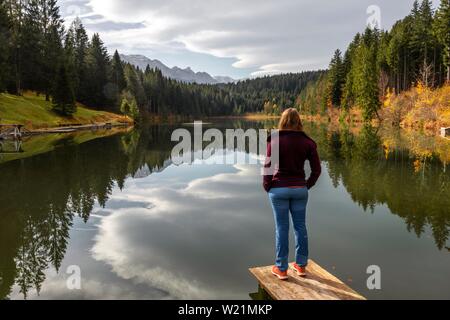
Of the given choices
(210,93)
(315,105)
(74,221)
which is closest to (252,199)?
(74,221)

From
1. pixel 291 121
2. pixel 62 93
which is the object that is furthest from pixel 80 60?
pixel 291 121

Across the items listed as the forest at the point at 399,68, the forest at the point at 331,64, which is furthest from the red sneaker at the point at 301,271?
the forest at the point at 399,68

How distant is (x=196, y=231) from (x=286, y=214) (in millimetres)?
3780

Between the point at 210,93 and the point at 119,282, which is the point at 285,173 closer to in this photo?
the point at 119,282

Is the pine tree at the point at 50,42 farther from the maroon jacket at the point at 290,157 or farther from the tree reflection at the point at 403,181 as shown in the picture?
the maroon jacket at the point at 290,157

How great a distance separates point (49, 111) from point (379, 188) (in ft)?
180

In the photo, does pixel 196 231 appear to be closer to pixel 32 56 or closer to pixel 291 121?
pixel 291 121

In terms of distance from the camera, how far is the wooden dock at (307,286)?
17.0 ft

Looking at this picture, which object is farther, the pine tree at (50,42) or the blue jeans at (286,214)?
the pine tree at (50,42)

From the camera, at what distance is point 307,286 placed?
5.53m

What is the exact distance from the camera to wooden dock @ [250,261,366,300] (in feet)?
17.0

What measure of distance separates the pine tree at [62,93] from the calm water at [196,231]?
141ft
